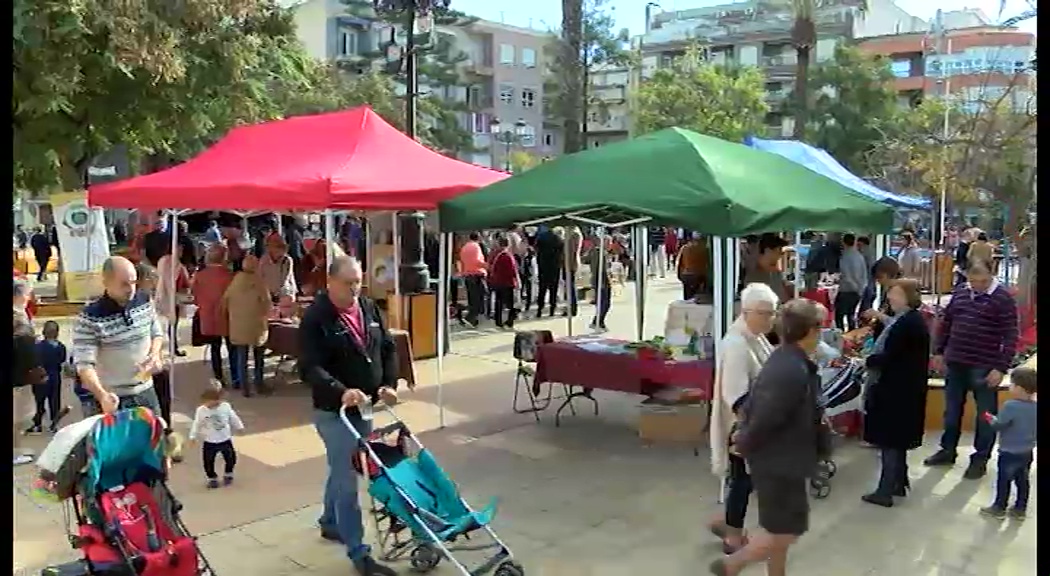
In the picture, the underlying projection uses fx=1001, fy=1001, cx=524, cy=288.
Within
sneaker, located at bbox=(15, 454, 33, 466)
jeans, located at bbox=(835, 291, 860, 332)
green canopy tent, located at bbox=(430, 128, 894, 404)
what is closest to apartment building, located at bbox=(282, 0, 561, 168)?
jeans, located at bbox=(835, 291, 860, 332)

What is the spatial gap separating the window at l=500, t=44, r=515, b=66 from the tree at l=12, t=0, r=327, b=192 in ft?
153

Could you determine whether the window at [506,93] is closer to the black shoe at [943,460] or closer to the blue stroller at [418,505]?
the black shoe at [943,460]

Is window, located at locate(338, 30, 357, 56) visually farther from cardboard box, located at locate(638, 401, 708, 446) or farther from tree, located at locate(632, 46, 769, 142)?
cardboard box, located at locate(638, 401, 708, 446)

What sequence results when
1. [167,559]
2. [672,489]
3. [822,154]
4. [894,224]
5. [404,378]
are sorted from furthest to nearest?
[822,154] → [404,378] → [894,224] → [672,489] → [167,559]

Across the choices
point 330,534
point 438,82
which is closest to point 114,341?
point 330,534

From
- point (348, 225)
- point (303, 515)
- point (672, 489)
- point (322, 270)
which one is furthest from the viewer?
point (348, 225)

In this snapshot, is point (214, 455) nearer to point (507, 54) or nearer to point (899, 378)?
point (899, 378)

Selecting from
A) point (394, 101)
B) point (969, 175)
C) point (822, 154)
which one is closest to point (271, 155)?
point (969, 175)

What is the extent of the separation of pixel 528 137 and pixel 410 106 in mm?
51661

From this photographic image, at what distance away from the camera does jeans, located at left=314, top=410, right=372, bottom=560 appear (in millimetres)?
4676

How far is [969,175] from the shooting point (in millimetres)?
8562

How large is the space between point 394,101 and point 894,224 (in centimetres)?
3583

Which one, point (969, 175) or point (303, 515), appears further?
point (969, 175)

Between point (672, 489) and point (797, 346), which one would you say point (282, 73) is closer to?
point (672, 489)
